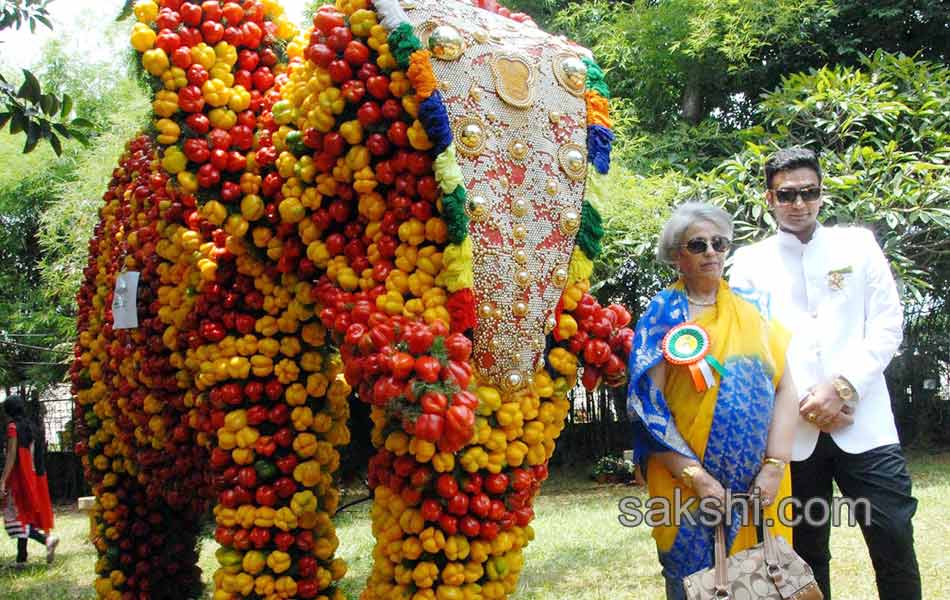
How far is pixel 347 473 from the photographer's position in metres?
4.55

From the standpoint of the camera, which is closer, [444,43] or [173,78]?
[444,43]

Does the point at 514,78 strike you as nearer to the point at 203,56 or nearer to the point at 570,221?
the point at 570,221

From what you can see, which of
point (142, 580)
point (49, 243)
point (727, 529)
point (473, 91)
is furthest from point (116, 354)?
point (49, 243)

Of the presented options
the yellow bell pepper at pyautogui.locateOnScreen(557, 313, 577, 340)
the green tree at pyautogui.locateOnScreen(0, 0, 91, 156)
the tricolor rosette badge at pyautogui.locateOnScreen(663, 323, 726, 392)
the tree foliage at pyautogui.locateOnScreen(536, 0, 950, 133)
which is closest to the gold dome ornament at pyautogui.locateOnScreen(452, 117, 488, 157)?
the yellow bell pepper at pyautogui.locateOnScreen(557, 313, 577, 340)

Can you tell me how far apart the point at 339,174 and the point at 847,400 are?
1.63m

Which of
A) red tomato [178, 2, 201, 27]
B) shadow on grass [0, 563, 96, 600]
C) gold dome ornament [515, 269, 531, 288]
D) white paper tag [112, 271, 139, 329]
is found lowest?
shadow on grass [0, 563, 96, 600]

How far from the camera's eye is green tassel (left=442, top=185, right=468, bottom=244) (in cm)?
221

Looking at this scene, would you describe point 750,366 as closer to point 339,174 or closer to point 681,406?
point 681,406

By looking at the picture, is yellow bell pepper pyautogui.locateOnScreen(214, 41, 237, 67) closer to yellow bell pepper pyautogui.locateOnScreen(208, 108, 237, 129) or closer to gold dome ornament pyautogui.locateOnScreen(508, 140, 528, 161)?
yellow bell pepper pyautogui.locateOnScreen(208, 108, 237, 129)

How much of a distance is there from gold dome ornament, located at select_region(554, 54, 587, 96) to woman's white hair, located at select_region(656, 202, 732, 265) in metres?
0.45

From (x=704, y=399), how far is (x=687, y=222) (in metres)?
0.50

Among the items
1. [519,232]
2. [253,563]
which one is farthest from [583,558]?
[519,232]

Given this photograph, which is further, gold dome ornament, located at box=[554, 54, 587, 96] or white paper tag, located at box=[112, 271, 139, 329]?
white paper tag, located at box=[112, 271, 139, 329]

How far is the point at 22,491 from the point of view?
269 inches
